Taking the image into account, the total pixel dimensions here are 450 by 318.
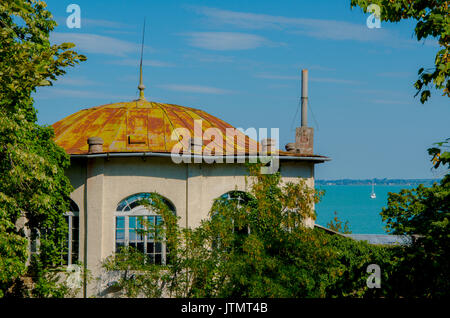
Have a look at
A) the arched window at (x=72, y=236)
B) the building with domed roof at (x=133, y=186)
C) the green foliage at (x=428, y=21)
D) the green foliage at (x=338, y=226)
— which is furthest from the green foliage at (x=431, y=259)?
the green foliage at (x=338, y=226)

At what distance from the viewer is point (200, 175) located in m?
20.9

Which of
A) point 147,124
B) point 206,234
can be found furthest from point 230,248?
point 147,124

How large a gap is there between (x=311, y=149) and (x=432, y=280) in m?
14.7

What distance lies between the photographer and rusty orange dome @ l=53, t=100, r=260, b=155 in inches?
861

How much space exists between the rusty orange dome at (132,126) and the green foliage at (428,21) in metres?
11.3

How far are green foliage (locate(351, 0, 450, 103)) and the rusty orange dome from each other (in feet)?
37.1

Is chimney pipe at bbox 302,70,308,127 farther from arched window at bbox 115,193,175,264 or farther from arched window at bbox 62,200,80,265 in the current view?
arched window at bbox 62,200,80,265

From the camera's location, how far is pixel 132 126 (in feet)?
75.2

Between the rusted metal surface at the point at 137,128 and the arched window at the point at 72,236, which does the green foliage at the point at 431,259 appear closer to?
the rusted metal surface at the point at 137,128

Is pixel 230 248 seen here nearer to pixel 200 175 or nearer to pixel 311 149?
pixel 200 175

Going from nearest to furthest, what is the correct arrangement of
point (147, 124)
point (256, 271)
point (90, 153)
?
1. point (256, 271)
2. point (90, 153)
3. point (147, 124)

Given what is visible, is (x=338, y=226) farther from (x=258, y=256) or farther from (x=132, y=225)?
(x=258, y=256)

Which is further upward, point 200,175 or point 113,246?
point 200,175
